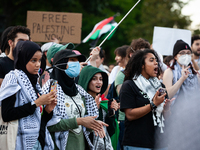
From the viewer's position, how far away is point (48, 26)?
295 inches

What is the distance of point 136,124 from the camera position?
3.95 m

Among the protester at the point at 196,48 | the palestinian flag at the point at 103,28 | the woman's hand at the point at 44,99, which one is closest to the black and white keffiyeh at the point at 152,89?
the woman's hand at the point at 44,99

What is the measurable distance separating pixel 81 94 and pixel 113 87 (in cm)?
167

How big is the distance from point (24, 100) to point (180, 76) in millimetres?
2945

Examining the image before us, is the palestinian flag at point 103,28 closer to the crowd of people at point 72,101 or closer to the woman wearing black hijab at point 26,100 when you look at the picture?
the crowd of people at point 72,101

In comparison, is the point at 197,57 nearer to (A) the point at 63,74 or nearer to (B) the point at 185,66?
(B) the point at 185,66

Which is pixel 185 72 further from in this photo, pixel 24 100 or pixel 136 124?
pixel 24 100

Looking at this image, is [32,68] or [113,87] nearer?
[32,68]

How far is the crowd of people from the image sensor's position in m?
3.08

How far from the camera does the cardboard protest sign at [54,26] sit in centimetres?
739

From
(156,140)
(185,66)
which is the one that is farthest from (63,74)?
(185,66)

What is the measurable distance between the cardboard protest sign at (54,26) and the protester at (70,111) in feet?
11.6

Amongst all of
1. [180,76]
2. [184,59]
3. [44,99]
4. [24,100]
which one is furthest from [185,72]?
[24,100]

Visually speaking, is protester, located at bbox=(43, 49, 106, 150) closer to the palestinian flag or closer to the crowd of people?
the crowd of people
